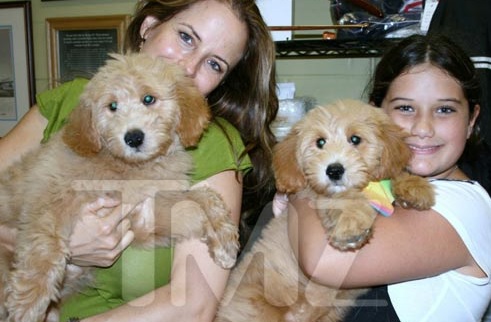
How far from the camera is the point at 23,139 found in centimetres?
209

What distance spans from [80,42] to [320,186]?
9.08 feet

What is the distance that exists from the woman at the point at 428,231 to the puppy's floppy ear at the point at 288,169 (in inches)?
2.6

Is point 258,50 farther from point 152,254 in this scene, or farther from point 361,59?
point 361,59

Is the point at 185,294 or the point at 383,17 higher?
the point at 383,17

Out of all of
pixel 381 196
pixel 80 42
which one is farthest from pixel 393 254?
pixel 80 42

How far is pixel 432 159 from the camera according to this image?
192 centimetres

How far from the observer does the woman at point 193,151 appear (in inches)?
69.1

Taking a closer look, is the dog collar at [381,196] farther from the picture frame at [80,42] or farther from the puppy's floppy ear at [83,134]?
the picture frame at [80,42]

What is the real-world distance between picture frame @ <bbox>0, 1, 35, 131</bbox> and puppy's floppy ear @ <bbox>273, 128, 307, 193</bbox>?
9.24 feet

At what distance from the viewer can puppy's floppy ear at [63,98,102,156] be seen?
5.85 feet

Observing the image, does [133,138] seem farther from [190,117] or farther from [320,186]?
[320,186]

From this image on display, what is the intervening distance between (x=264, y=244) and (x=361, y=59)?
6.26 ft

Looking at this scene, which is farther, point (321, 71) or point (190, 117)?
point (321, 71)

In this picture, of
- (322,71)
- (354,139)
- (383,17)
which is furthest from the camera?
(322,71)
